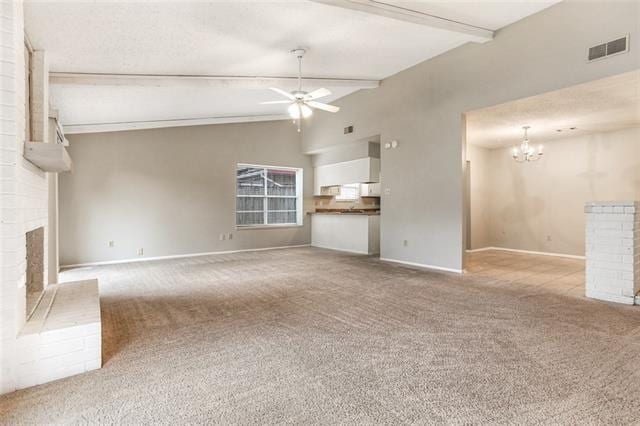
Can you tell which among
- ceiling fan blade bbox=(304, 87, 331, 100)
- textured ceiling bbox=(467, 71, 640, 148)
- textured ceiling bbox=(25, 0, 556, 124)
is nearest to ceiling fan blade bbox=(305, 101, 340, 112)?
ceiling fan blade bbox=(304, 87, 331, 100)

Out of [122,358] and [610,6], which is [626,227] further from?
[122,358]

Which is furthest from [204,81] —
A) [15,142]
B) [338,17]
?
[15,142]

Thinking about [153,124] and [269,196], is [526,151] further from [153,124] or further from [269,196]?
[153,124]

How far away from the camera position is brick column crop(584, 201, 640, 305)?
11.7 ft

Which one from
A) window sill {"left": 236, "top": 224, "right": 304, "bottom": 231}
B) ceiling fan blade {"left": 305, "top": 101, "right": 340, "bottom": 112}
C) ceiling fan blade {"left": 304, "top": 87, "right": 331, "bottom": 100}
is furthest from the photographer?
window sill {"left": 236, "top": 224, "right": 304, "bottom": 231}

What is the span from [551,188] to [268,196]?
669 cm

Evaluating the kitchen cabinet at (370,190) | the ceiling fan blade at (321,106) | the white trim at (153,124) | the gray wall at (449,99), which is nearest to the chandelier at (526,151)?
the gray wall at (449,99)

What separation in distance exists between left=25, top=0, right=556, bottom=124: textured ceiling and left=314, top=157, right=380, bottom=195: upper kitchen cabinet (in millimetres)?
2144

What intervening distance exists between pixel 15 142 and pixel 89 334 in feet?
4.29

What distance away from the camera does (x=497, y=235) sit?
8203 mm

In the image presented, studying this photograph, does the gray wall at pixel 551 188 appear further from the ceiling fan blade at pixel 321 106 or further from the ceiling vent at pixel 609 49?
the ceiling fan blade at pixel 321 106

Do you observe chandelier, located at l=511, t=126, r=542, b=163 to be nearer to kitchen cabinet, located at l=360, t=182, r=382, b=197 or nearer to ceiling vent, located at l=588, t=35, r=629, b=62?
ceiling vent, located at l=588, t=35, r=629, b=62

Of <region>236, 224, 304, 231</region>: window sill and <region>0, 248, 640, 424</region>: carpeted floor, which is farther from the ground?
<region>236, 224, 304, 231</region>: window sill

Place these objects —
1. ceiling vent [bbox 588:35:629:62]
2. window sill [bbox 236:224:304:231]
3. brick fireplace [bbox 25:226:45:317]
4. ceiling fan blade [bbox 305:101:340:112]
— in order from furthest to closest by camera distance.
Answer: window sill [bbox 236:224:304:231]
ceiling fan blade [bbox 305:101:340:112]
ceiling vent [bbox 588:35:629:62]
brick fireplace [bbox 25:226:45:317]
